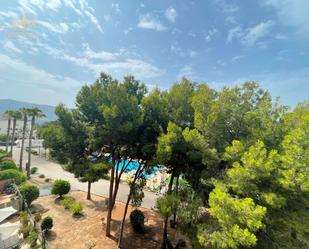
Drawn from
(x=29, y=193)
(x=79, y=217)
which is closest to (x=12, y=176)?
(x=29, y=193)

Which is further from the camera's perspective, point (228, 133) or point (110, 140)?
point (110, 140)

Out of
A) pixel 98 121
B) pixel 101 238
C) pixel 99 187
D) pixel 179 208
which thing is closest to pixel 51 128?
pixel 98 121

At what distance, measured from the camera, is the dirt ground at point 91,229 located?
10.5 meters

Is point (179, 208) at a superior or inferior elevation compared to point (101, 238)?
superior

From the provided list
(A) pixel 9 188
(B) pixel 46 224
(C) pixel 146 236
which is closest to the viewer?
(B) pixel 46 224

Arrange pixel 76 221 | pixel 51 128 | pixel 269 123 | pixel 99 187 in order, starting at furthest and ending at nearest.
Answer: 1. pixel 99 187
2. pixel 76 221
3. pixel 51 128
4. pixel 269 123

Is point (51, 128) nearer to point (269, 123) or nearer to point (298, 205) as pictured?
point (269, 123)

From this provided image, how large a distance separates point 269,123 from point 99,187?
61.0ft

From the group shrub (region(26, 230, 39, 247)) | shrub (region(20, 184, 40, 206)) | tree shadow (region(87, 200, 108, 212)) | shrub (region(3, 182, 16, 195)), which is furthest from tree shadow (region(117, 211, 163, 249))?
shrub (region(3, 182, 16, 195))

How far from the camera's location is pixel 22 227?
10984 millimetres

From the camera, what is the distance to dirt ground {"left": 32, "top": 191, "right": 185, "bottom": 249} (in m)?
10.5

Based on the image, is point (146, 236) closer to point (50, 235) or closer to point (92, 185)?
point (50, 235)

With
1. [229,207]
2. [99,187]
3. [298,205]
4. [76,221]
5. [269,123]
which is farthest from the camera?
[99,187]

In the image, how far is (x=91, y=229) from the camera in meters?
11.8
